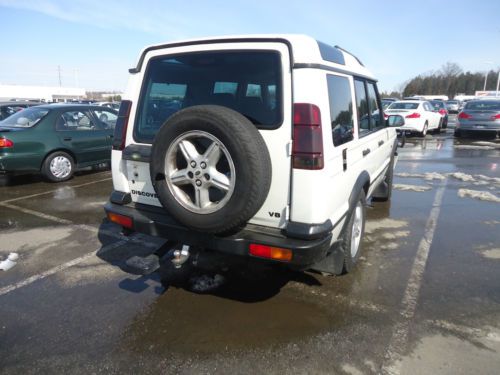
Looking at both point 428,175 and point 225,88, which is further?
point 428,175

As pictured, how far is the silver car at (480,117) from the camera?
14.6 m

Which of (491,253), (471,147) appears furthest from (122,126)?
(471,147)

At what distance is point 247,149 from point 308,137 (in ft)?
1.38

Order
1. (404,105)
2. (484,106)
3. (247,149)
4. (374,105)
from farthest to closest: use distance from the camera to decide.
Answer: (404,105), (484,106), (374,105), (247,149)

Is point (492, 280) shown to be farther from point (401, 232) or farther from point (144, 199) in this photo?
point (144, 199)

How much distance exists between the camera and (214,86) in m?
2.82

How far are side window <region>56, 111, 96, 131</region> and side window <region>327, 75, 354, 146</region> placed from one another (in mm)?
6408

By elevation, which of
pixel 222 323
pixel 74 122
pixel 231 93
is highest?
pixel 231 93

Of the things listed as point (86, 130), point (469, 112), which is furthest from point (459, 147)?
point (86, 130)

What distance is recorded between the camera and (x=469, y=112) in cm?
1532

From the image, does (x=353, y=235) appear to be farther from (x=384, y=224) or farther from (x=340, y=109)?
(x=384, y=224)

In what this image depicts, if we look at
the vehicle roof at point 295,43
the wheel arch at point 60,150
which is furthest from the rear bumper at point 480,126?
the wheel arch at point 60,150

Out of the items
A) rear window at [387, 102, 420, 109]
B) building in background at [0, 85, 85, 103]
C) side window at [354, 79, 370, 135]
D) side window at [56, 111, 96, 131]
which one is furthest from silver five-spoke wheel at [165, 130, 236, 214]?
building in background at [0, 85, 85, 103]

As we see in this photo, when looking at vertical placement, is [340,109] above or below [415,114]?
above
